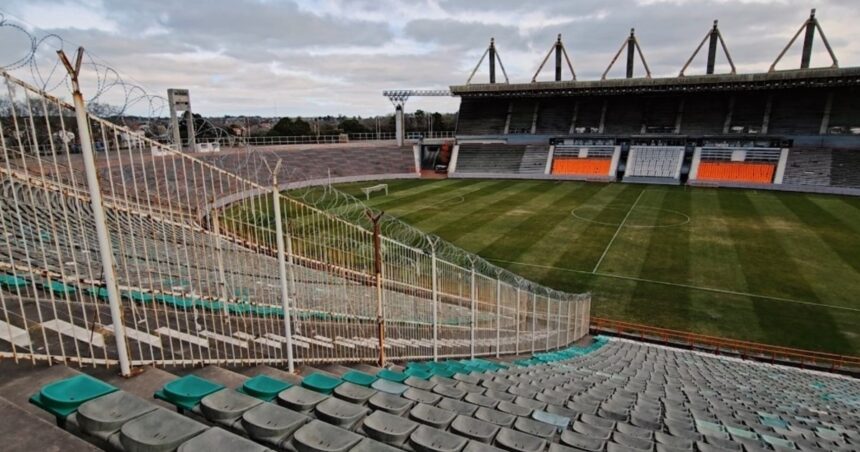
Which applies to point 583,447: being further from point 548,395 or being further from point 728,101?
point 728,101

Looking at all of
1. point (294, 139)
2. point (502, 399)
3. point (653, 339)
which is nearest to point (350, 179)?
point (294, 139)

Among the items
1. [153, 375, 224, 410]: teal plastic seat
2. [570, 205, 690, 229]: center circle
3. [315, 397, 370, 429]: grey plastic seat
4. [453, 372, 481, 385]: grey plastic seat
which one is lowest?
[570, 205, 690, 229]: center circle

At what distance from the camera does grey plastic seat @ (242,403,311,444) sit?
2730mm

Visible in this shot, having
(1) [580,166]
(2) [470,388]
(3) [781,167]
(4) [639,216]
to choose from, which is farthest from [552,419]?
Result: (3) [781,167]

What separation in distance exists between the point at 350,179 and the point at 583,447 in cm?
4269

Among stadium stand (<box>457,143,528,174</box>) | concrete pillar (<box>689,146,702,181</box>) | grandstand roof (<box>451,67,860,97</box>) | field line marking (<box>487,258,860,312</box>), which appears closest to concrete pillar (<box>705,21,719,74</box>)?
grandstand roof (<box>451,67,860,97</box>)

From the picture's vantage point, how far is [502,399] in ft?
16.1

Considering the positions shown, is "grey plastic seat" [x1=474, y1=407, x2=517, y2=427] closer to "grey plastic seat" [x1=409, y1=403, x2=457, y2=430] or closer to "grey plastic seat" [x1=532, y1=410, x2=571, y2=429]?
"grey plastic seat" [x1=532, y1=410, x2=571, y2=429]

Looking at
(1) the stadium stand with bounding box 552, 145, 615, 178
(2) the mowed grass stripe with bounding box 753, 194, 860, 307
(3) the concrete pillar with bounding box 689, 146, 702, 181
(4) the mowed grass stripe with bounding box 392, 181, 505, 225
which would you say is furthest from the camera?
(1) the stadium stand with bounding box 552, 145, 615, 178

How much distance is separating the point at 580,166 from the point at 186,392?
4726 centimetres

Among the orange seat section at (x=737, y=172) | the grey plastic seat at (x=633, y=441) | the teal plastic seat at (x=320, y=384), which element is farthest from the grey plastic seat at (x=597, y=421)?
the orange seat section at (x=737, y=172)

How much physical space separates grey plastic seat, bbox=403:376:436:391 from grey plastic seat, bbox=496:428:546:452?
1.52 meters

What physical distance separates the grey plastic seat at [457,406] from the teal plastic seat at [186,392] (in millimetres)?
1856

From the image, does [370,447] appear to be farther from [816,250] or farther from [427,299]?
[816,250]
